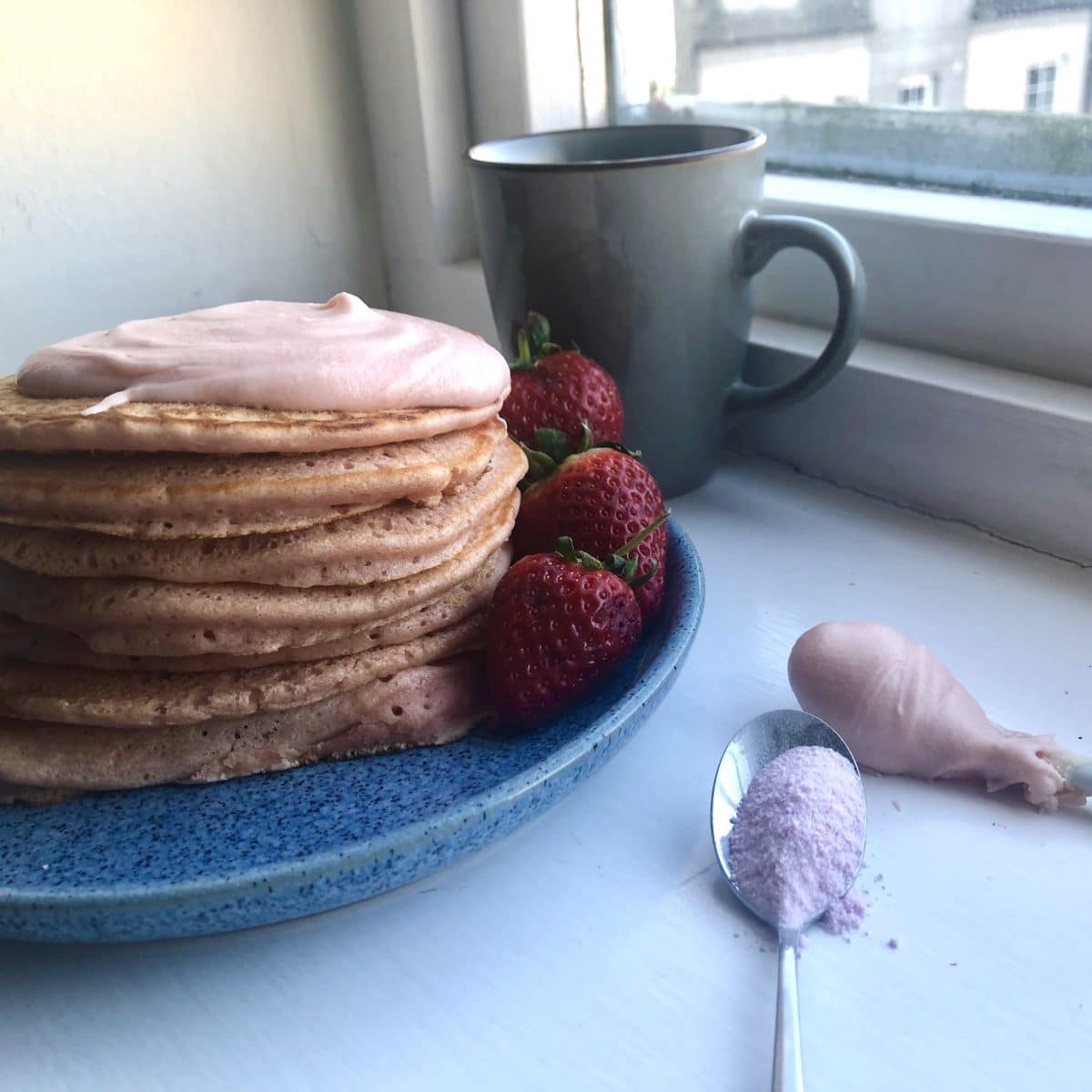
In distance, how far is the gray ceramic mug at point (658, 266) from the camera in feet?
2.77

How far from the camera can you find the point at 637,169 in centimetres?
83

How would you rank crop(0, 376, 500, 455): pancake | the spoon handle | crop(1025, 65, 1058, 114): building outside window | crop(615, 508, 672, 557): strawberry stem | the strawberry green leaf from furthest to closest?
crop(1025, 65, 1058, 114): building outside window < the strawberry green leaf < crop(615, 508, 672, 557): strawberry stem < crop(0, 376, 500, 455): pancake < the spoon handle

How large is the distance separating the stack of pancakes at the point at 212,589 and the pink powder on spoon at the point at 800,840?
0.18 meters

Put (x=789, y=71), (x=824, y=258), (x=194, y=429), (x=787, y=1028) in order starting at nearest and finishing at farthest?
(x=787, y=1028)
(x=194, y=429)
(x=824, y=258)
(x=789, y=71)

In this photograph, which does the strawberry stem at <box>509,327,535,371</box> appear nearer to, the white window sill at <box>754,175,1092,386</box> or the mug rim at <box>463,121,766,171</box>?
the mug rim at <box>463,121,766,171</box>

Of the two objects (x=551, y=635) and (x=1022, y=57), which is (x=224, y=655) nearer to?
(x=551, y=635)

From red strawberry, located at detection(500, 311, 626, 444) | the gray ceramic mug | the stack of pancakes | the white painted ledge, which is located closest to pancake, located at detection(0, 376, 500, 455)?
the stack of pancakes

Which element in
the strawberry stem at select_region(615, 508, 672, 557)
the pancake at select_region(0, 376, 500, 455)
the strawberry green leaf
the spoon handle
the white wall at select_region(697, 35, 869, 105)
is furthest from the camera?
the white wall at select_region(697, 35, 869, 105)

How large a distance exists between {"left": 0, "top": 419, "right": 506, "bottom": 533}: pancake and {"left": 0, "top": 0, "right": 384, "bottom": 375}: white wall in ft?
2.06

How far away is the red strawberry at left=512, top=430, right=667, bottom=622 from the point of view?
69cm

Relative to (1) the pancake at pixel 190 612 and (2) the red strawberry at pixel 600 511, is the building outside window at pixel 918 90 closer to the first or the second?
(2) the red strawberry at pixel 600 511

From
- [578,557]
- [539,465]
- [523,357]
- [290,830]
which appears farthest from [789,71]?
[290,830]

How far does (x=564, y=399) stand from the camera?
2.69 ft

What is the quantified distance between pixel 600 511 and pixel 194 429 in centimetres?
27
